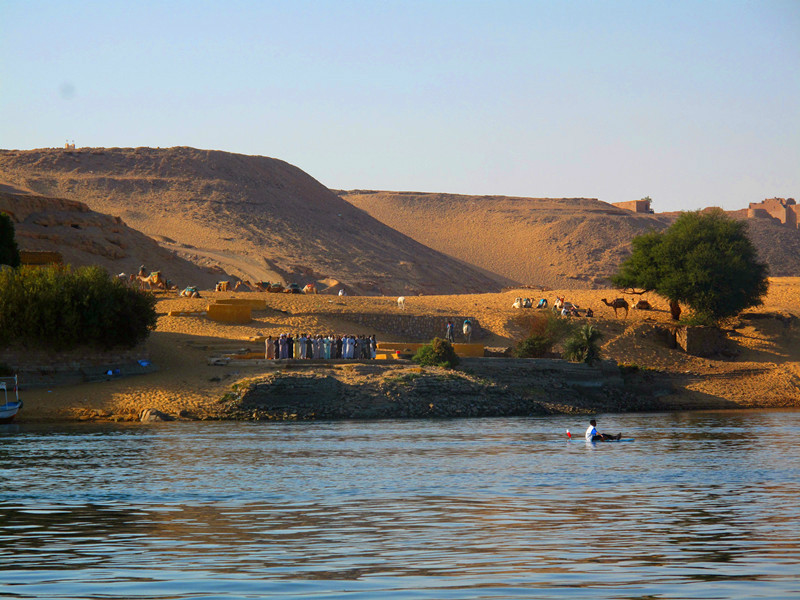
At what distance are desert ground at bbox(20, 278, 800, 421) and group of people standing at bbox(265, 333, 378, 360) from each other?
1454 millimetres

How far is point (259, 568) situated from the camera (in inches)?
402

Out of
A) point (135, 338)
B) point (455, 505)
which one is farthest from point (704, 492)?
point (135, 338)

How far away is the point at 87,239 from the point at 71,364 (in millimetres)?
37422

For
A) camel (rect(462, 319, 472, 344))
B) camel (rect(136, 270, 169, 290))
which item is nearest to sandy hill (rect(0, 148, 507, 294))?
camel (rect(136, 270, 169, 290))

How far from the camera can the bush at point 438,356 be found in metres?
38.5

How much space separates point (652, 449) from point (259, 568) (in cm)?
1583

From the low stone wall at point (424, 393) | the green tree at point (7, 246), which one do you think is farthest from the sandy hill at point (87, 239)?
the low stone wall at point (424, 393)

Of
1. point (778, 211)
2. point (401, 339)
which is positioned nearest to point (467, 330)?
point (401, 339)

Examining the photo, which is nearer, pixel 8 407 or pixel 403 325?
pixel 8 407

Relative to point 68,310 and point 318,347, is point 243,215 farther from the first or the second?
point 68,310

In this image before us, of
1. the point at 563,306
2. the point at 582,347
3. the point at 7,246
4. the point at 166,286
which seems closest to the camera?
the point at 582,347

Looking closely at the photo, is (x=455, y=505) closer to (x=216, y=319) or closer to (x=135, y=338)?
(x=135, y=338)

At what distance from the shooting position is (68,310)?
114 feet

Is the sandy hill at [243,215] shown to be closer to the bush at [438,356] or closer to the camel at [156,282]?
the camel at [156,282]
